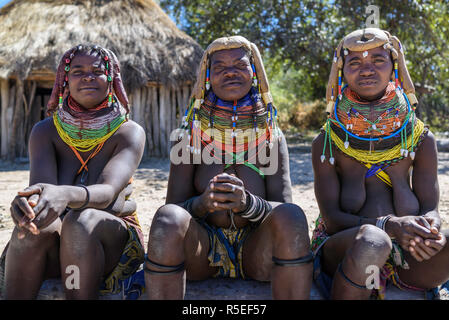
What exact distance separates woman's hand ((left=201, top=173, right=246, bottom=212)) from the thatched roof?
806 centimetres

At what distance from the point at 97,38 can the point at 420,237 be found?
9.13 m

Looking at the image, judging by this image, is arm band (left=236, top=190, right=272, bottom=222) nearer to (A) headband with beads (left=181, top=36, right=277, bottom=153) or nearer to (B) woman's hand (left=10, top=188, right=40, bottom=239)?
(A) headband with beads (left=181, top=36, right=277, bottom=153)

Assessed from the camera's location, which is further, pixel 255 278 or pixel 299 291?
pixel 255 278

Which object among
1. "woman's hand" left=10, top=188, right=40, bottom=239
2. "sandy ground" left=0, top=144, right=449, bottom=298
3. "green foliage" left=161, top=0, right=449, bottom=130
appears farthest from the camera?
"green foliage" left=161, top=0, right=449, bottom=130

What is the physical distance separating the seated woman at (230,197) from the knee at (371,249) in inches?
8.8

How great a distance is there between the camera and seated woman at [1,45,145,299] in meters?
2.00

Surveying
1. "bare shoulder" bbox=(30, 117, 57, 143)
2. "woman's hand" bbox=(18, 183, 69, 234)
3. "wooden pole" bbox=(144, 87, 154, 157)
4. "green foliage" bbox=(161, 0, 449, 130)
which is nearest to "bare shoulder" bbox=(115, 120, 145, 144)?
"bare shoulder" bbox=(30, 117, 57, 143)

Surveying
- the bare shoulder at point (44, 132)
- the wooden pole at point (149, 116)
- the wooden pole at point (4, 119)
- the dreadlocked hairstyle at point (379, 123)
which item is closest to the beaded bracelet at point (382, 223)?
the dreadlocked hairstyle at point (379, 123)

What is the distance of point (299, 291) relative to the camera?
194cm

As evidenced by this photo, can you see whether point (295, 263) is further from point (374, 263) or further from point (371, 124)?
point (371, 124)

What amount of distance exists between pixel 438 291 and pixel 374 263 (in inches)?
27.9

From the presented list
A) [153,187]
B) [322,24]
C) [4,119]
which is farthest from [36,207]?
[322,24]

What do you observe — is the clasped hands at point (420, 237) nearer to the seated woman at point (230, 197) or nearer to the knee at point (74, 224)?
the seated woman at point (230, 197)
